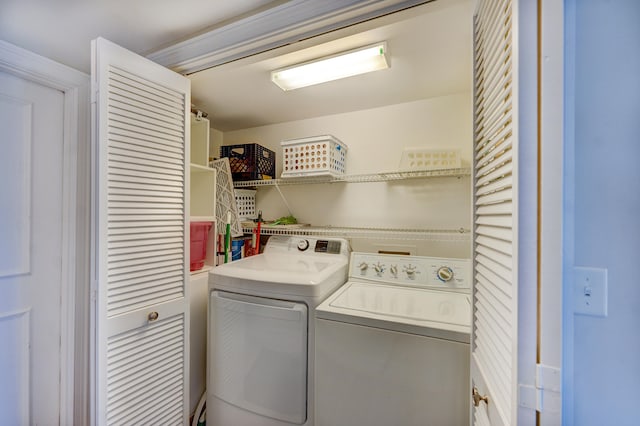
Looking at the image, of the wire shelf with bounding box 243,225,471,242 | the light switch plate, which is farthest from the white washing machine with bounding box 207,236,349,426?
the light switch plate

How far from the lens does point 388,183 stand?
2.03m

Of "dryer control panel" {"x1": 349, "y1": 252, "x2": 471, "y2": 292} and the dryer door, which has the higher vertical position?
"dryer control panel" {"x1": 349, "y1": 252, "x2": 471, "y2": 292}

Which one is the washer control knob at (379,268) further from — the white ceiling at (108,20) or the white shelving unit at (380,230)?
the white ceiling at (108,20)

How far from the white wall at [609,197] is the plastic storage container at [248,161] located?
6.39 ft

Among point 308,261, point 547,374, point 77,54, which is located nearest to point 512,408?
point 547,374

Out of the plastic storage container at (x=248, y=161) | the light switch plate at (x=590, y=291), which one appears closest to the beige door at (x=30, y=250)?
the plastic storage container at (x=248, y=161)

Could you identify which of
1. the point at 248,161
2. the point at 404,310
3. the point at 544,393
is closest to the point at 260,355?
the point at 404,310

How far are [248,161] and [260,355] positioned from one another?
4.83ft

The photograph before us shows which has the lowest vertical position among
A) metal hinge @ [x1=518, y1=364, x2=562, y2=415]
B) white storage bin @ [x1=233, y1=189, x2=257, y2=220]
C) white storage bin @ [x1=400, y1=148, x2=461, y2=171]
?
metal hinge @ [x1=518, y1=364, x2=562, y2=415]

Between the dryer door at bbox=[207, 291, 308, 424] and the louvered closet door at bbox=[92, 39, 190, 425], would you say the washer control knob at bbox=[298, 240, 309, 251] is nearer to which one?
the dryer door at bbox=[207, 291, 308, 424]

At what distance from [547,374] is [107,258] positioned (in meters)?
1.59

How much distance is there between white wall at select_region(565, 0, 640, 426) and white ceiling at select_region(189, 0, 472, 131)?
0.56m

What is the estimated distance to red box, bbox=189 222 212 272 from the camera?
1.81m

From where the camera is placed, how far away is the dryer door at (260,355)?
1.31 m
